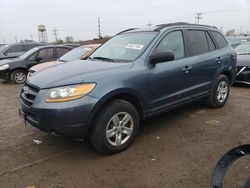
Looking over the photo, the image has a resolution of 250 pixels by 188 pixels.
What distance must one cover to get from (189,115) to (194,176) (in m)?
2.33

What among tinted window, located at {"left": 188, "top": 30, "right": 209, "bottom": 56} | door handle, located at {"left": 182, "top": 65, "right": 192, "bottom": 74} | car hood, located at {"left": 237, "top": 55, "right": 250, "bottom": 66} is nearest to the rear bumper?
door handle, located at {"left": 182, "top": 65, "right": 192, "bottom": 74}

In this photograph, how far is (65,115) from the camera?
10.8 feet

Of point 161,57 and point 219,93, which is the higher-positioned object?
point 161,57

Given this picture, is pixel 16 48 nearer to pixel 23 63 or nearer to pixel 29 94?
pixel 23 63

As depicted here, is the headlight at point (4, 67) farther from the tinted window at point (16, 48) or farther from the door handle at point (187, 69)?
the door handle at point (187, 69)

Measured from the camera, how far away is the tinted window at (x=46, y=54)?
10641 millimetres

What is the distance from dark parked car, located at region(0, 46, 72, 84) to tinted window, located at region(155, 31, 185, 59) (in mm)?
6849

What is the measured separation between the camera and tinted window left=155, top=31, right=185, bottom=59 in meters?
4.44

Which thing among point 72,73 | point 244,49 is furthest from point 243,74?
point 72,73

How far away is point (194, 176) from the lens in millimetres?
3197

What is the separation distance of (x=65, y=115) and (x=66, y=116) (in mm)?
17

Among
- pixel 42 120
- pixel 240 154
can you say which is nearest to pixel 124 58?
pixel 42 120

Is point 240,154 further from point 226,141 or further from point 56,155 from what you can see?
point 56,155

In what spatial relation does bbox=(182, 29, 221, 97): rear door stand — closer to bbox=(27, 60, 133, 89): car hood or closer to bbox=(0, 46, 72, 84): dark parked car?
bbox=(27, 60, 133, 89): car hood
